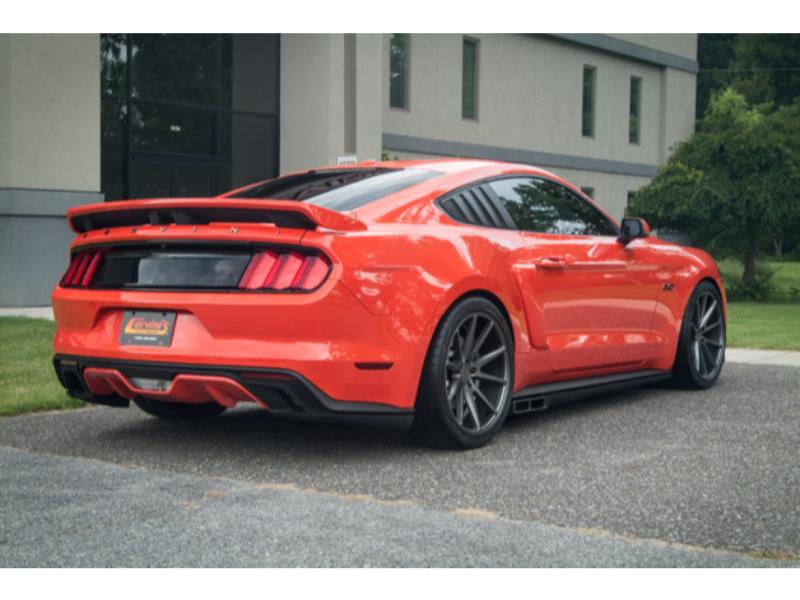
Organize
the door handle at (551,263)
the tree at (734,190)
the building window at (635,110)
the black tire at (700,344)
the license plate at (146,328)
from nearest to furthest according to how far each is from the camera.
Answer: the license plate at (146,328) → the door handle at (551,263) → the black tire at (700,344) → the tree at (734,190) → the building window at (635,110)

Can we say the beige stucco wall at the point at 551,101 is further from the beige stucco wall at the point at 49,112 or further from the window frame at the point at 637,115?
the beige stucco wall at the point at 49,112

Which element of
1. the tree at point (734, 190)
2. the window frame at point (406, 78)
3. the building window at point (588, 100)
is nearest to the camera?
the tree at point (734, 190)

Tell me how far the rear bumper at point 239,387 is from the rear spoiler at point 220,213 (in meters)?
0.66

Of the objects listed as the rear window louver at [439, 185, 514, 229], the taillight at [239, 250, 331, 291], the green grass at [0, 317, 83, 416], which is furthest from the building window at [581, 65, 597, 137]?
the taillight at [239, 250, 331, 291]

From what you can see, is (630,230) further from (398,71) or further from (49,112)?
(398,71)

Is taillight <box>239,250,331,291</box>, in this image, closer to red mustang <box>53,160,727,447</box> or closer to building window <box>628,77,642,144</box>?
red mustang <box>53,160,727,447</box>

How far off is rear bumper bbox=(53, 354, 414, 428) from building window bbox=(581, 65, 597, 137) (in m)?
25.0

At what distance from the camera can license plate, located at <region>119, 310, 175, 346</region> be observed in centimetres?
498

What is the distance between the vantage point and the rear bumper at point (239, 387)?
479cm

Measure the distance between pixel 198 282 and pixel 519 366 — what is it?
1.82 metres

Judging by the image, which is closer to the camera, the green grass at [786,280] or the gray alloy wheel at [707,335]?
the gray alloy wheel at [707,335]

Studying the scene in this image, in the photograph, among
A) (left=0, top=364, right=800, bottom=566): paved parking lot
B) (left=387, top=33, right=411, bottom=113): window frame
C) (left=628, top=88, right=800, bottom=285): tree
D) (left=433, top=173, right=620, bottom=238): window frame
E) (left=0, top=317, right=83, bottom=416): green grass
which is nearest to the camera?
(left=0, top=364, right=800, bottom=566): paved parking lot

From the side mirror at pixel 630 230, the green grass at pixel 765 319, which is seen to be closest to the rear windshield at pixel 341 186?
the side mirror at pixel 630 230
